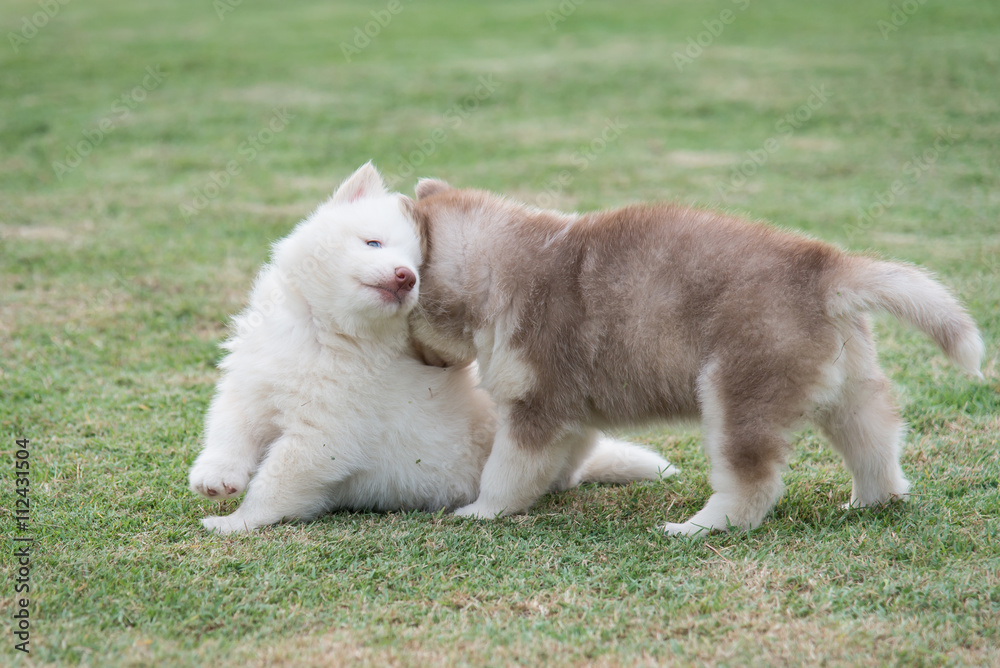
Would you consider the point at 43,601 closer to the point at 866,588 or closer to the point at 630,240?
the point at 630,240

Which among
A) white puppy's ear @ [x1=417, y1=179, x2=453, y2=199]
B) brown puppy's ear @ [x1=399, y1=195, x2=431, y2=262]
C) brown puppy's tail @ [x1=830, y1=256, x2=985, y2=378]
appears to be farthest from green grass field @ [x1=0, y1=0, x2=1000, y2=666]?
white puppy's ear @ [x1=417, y1=179, x2=453, y2=199]

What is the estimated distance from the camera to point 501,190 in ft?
28.0

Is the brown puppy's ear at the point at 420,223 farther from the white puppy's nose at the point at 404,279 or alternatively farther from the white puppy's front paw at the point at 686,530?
the white puppy's front paw at the point at 686,530

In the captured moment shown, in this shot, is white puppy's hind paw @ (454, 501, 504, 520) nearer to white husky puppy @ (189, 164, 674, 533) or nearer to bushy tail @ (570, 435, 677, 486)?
white husky puppy @ (189, 164, 674, 533)

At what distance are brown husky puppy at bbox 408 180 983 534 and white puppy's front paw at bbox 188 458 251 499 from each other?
84 cm

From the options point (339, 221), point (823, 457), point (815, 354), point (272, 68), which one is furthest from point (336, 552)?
point (272, 68)

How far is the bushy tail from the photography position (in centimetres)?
401

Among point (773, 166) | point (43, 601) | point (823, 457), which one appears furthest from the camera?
point (773, 166)

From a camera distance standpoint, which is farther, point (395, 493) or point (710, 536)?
point (395, 493)

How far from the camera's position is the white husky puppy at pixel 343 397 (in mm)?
3518

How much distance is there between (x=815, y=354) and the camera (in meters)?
3.16

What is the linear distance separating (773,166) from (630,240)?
6.38 metres

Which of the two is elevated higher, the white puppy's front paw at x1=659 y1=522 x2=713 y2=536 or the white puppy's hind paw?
the white puppy's front paw at x1=659 y1=522 x2=713 y2=536

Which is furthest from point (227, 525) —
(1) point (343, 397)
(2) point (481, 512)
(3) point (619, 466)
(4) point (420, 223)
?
(3) point (619, 466)
